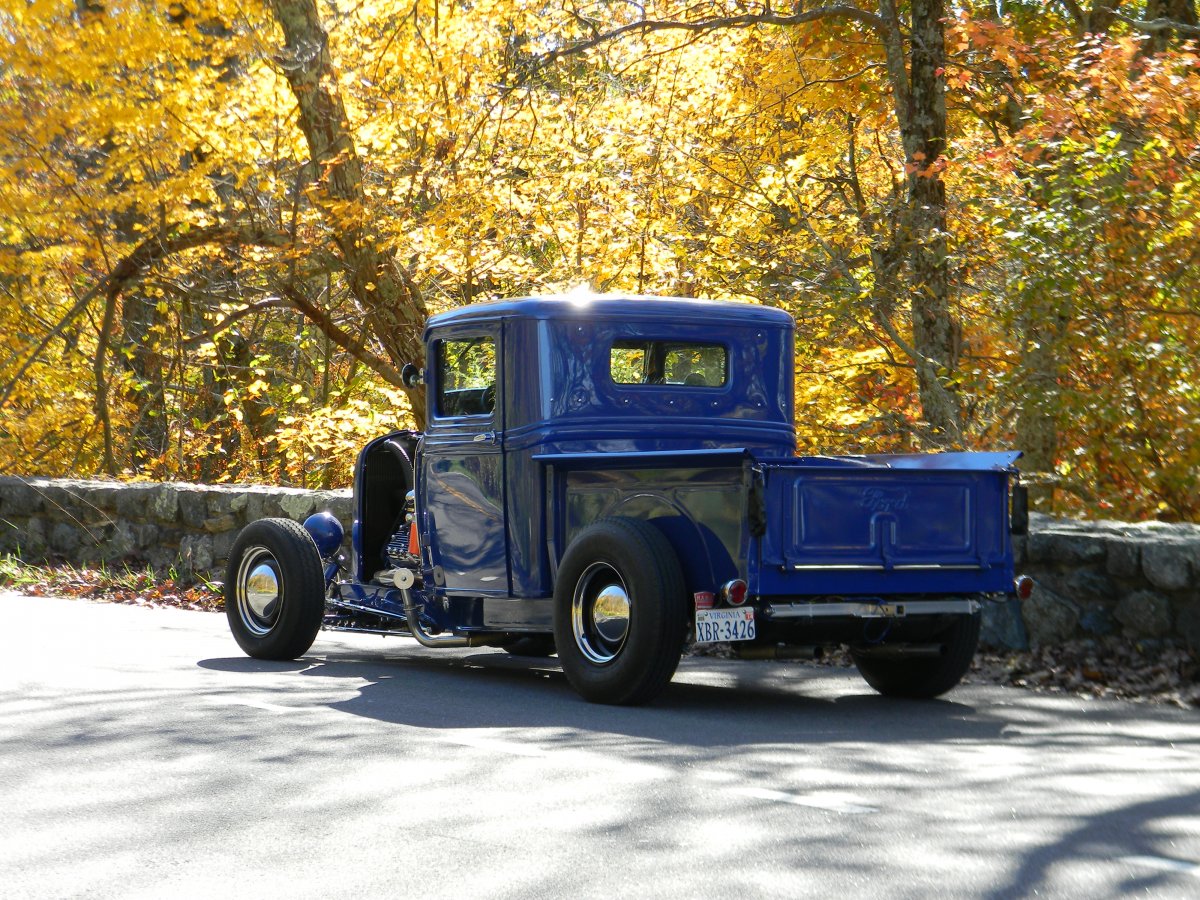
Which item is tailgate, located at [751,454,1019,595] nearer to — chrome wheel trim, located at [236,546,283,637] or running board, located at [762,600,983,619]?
running board, located at [762,600,983,619]

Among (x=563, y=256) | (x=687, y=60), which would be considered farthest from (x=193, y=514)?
(x=687, y=60)

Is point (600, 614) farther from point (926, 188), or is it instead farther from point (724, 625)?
point (926, 188)

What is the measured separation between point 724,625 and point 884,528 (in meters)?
0.95

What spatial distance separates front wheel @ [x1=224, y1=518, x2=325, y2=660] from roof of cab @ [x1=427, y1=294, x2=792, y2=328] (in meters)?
1.66

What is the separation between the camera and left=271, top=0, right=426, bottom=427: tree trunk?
53.4 feet

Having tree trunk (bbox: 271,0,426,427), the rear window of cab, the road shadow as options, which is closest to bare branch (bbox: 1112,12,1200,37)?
the rear window of cab

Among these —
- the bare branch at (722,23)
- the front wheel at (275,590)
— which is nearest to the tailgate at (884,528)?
the front wheel at (275,590)

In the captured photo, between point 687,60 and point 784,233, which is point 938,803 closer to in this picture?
point 784,233

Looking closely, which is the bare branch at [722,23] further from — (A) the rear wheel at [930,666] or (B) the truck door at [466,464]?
(A) the rear wheel at [930,666]

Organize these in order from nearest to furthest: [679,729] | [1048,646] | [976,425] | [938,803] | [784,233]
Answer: [938,803] → [679,729] → [1048,646] → [976,425] → [784,233]

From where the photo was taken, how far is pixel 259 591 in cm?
1004

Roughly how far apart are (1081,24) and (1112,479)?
21.1 feet

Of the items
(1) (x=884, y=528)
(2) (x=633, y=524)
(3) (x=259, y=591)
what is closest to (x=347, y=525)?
(3) (x=259, y=591)

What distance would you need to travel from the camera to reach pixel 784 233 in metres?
16.5
